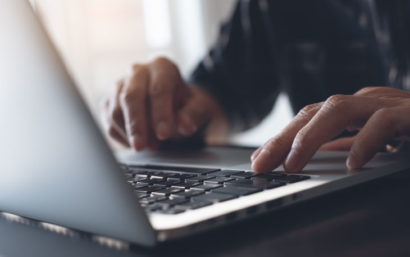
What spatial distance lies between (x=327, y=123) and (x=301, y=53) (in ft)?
2.38

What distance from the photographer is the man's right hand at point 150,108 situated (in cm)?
72

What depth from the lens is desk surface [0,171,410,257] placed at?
10.4 inches

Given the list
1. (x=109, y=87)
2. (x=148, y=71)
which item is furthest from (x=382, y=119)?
(x=109, y=87)

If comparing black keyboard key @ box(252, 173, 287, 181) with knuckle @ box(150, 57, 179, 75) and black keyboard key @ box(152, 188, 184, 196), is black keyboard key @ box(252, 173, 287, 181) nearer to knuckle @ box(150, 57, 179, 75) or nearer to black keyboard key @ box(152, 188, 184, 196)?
black keyboard key @ box(152, 188, 184, 196)

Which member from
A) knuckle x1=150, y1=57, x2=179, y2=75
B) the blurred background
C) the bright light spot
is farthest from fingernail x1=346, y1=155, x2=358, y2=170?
the bright light spot

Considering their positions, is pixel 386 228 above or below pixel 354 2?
below

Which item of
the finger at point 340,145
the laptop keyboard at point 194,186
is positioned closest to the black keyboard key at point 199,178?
the laptop keyboard at point 194,186

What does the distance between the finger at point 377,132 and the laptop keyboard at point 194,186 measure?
0.19 ft

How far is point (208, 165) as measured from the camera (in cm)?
52

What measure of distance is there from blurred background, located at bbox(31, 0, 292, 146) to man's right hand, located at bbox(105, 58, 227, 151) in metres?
1.11

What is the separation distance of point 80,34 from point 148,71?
1.47 m

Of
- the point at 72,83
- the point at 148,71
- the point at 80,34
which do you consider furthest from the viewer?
the point at 80,34

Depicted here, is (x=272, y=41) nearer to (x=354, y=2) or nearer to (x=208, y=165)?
(x=354, y=2)

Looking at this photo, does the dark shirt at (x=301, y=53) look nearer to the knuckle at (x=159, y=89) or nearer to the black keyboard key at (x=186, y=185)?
→ the knuckle at (x=159, y=89)
